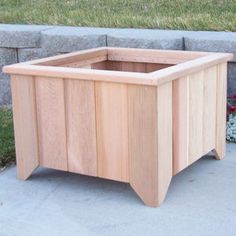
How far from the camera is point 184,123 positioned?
312 cm

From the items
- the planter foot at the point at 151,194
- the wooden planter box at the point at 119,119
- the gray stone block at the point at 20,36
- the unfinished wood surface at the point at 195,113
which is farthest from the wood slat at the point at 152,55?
the gray stone block at the point at 20,36

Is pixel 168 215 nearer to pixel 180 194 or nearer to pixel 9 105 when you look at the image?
pixel 180 194

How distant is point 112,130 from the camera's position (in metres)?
3.01

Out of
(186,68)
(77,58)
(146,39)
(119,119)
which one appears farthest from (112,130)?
(146,39)

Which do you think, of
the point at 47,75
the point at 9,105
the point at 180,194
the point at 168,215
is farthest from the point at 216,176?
the point at 9,105

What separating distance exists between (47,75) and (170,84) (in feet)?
2.06

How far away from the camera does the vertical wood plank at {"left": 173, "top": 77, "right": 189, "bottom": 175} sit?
305 cm

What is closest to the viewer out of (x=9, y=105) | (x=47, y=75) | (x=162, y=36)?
(x=47, y=75)

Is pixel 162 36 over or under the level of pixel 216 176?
over

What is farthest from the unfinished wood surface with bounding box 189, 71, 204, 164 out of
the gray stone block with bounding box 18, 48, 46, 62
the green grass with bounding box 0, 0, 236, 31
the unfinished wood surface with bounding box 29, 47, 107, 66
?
the gray stone block with bounding box 18, 48, 46, 62

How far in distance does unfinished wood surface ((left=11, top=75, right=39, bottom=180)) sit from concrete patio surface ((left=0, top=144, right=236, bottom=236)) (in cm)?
11

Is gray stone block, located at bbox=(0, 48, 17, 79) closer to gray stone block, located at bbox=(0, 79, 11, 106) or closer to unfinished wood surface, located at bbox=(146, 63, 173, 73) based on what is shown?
gray stone block, located at bbox=(0, 79, 11, 106)

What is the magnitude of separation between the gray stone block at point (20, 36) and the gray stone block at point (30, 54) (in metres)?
0.03

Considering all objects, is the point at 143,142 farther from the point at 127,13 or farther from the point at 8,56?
the point at 127,13
